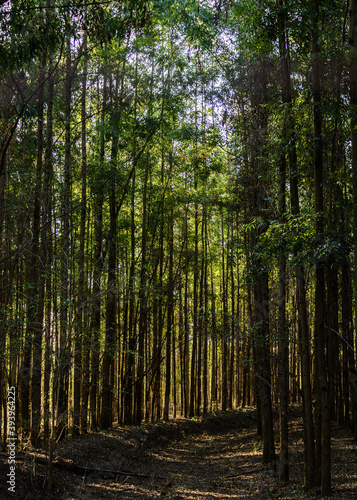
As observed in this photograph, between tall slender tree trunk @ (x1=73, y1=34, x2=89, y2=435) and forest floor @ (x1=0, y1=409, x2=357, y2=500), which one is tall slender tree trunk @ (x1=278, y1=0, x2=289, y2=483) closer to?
forest floor @ (x1=0, y1=409, x2=357, y2=500)

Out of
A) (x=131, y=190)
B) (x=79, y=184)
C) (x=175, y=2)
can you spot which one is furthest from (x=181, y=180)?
(x=175, y=2)

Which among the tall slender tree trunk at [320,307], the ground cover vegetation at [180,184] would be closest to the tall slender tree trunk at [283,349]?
the ground cover vegetation at [180,184]

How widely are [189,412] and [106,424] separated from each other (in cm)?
649

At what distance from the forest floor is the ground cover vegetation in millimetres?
541

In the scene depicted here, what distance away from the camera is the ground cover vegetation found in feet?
18.3

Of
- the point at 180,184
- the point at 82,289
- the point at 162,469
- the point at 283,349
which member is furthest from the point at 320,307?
the point at 180,184

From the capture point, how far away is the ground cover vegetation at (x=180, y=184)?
5.59m

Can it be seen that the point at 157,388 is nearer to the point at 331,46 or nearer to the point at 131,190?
the point at 131,190

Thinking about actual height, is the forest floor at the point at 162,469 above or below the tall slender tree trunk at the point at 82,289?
below

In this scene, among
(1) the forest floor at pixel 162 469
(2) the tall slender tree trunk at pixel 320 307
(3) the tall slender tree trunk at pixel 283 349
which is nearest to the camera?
(2) the tall slender tree trunk at pixel 320 307

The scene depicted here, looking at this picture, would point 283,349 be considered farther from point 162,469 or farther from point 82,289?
point 162,469

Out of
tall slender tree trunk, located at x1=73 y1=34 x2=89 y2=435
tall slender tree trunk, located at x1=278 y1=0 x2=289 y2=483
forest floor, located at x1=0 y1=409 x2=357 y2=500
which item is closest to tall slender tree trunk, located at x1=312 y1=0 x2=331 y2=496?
forest floor, located at x1=0 y1=409 x2=357 y2=500

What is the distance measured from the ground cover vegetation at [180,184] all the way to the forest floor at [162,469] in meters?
0.54

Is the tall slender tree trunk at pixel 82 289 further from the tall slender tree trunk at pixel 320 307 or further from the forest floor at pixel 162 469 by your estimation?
the tall slender tree trunk at pixel 320 307
